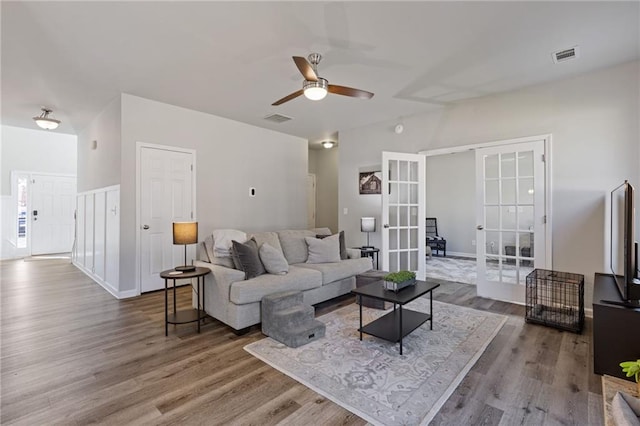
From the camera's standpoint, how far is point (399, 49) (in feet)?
9.61

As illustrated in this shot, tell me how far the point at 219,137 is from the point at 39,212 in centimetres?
594

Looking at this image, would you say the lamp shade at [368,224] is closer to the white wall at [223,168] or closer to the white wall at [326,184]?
the white wall at [223,168]

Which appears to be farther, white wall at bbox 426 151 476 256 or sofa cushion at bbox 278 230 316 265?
white wall at bbox 426 151 476 256

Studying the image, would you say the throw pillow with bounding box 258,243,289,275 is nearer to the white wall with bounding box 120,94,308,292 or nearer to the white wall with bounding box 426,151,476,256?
the white wall with bounding box 120,94,308,292

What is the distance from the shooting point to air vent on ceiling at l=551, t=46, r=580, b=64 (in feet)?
9.57

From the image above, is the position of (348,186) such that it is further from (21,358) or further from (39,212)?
(39,212)

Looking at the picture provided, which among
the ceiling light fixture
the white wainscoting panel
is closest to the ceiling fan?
the white wainscoting panel

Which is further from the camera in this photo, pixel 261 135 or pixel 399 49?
pixel 261 135

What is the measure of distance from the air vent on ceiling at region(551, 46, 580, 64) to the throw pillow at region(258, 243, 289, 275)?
11.7 feet

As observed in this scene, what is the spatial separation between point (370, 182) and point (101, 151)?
459 cm

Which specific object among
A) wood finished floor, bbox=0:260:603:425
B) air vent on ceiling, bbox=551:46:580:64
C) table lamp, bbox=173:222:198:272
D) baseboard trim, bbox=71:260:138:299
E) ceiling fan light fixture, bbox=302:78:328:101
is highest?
air vent on ceiling, bbox=551:46:580:64

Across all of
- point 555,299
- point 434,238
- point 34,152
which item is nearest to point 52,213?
point 34,152

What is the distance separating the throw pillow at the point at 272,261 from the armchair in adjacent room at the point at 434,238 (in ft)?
17.2

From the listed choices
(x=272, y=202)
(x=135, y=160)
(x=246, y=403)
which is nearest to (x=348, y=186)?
(x=272, y=202)
